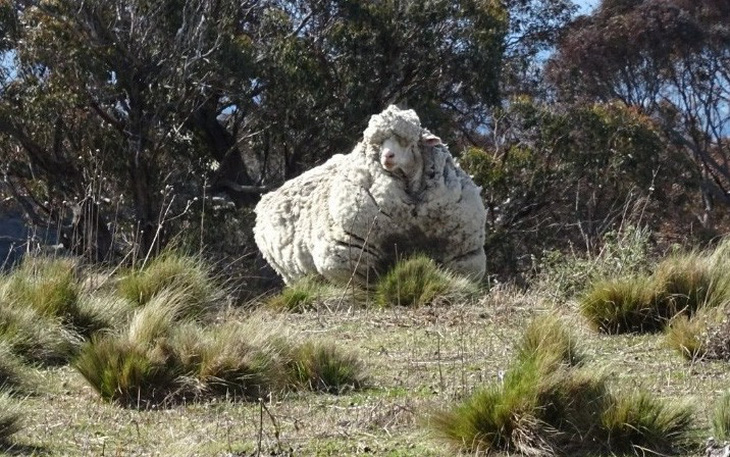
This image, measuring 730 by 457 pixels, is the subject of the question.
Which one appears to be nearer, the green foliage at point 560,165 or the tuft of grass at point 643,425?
the tuft of grass at point 643,425

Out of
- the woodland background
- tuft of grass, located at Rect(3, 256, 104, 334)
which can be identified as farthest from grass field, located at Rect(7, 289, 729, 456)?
the woodland background

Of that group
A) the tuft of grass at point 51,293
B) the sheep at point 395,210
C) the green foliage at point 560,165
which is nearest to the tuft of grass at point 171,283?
the tuft of grass at point 51,293

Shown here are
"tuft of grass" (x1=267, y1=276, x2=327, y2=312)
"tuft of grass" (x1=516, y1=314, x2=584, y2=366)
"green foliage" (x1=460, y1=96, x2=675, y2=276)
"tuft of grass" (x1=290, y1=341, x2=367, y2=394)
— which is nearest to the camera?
"tuft of grass" (x1=516, y1=314, x2=584, y2=366)

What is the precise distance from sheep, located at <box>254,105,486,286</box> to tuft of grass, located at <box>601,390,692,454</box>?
537cm

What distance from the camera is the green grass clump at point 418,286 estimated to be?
9.97 metres

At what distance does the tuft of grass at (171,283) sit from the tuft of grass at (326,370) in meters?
2.42

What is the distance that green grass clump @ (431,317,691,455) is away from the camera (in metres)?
5.43

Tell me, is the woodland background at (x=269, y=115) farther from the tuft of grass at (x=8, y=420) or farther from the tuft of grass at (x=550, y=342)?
the tuft of grass at (x=8, y=420)

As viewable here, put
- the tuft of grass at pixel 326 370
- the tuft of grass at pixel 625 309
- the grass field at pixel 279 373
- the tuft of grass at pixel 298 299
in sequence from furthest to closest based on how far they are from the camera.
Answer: the tuft of grass at pixel 298 299 → the tuft of grass at pixel 625 309 → the tuft of grass at pixel 326 370 → the grass field at pixel 279 373

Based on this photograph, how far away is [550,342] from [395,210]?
15.2ft

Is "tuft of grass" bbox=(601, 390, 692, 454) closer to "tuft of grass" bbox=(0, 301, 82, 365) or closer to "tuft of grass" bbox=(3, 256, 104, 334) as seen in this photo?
"tuft of grass" bbox=(0, 301, 82, 365)

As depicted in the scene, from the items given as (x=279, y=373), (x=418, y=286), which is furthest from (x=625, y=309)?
(x=279, y=373)

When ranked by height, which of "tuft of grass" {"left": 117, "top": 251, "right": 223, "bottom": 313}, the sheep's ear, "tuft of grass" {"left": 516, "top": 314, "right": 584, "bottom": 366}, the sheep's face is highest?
the sheep's ear

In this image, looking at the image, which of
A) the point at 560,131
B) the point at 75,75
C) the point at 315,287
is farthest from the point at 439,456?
the point at 560,131
